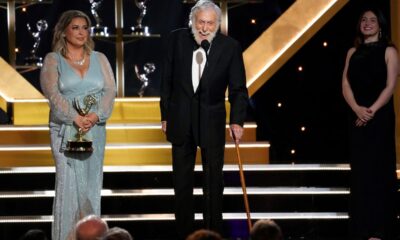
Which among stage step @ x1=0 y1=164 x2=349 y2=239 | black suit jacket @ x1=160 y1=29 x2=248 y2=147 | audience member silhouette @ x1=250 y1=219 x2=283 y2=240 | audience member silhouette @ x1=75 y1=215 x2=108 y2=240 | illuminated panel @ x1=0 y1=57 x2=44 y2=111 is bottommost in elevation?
stage step @ x1=0 y1=164 x2=349 y2=239

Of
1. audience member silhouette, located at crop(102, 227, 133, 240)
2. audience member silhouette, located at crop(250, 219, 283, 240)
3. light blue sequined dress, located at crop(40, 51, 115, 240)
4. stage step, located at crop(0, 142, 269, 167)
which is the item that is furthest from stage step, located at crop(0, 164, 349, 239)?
audience member silhouette, located at crop(102, 227, 133, 240)

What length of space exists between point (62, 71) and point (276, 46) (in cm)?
342

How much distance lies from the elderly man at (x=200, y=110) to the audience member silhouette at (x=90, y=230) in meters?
1.93

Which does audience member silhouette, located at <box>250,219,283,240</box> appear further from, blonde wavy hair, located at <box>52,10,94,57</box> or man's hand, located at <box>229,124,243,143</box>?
blonde wavy hair, located at <box>52,10,94,57</box>

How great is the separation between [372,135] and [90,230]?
3403 millimetres

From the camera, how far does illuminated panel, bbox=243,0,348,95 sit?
10.2 meters

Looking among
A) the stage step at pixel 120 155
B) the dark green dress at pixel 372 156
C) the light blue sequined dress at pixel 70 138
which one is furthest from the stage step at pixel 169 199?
the light blue sequined dress at pixel 70 138

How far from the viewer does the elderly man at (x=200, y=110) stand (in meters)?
7.16

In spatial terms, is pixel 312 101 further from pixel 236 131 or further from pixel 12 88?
pixel 236 131

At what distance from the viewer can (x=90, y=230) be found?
5.17m

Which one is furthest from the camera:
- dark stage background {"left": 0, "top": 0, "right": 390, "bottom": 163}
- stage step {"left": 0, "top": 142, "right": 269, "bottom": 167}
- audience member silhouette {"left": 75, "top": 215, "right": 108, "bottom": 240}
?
dark stage background {"left": 0, "top": 0, "right": 390, "bottom": 163}

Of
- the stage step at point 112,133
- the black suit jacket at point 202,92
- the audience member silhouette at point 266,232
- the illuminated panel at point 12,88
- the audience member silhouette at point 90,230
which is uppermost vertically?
the black suit jacket at point 202,92

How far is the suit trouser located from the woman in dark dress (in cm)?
133

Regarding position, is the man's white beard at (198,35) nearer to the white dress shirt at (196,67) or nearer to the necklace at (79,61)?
the white dress shirt at (196,67)
